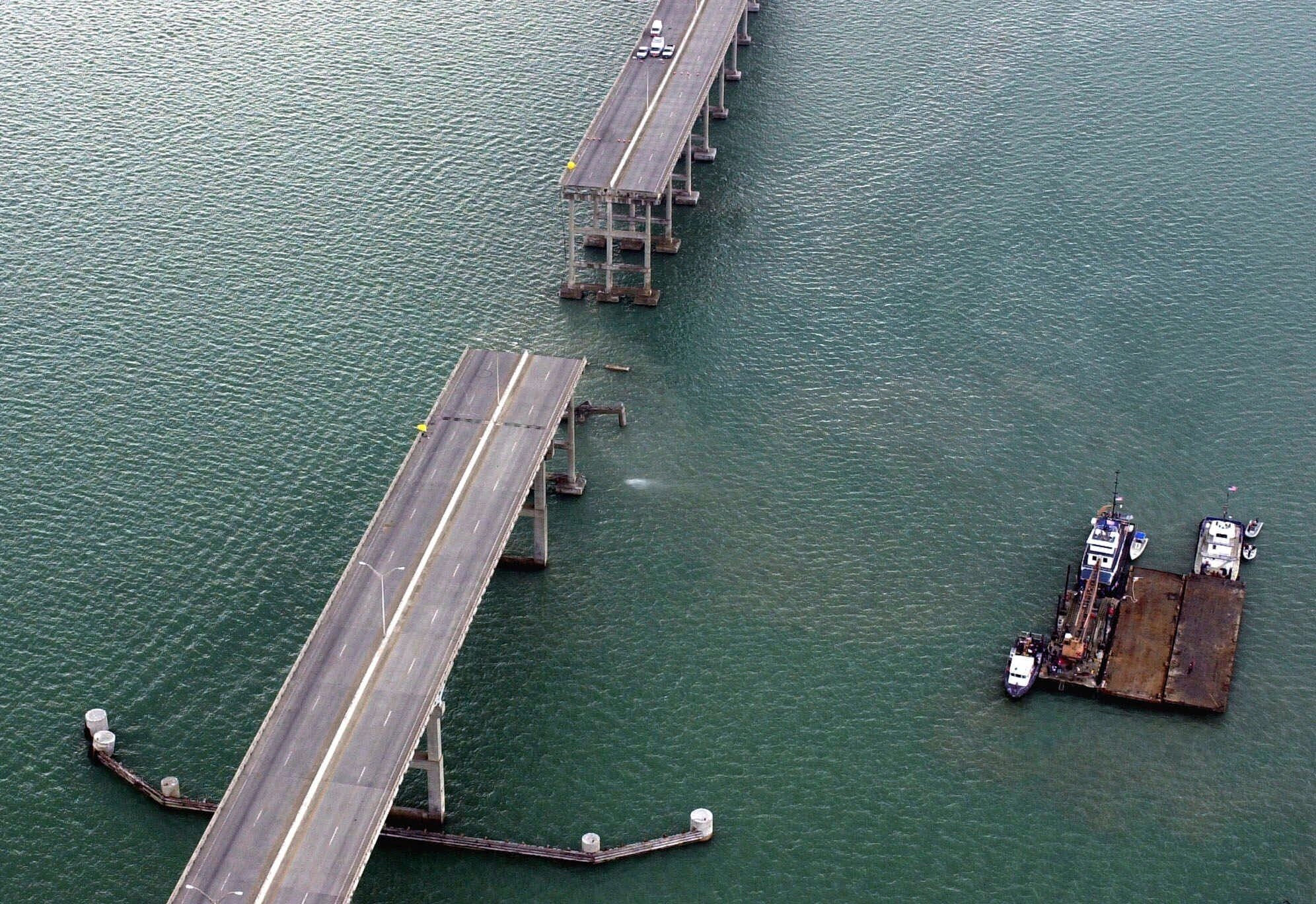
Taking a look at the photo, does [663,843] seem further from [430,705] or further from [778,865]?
[430,705]

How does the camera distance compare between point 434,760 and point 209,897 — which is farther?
point 434,760

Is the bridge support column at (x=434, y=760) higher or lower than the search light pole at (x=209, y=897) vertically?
higher

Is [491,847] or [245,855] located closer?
[245,855]

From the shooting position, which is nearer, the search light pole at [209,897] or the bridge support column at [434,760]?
the search light pole at [209,897]

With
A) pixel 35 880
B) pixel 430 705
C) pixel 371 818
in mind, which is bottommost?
pixel 35 880

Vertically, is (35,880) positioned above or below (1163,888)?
below

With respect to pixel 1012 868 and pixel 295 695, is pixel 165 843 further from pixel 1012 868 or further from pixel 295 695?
pixel 1012 868

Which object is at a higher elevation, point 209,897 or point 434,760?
point 434,760

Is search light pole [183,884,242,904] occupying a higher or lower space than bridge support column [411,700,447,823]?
lower

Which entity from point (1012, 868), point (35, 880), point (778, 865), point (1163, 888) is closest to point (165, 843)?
point (35, 880)

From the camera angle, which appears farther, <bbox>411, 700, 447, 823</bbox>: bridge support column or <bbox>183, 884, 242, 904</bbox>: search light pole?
<bbox>411, 700, 447, 823</bbox>: bridge support column

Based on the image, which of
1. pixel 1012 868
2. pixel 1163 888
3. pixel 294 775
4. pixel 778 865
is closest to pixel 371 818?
pixel 294 775
